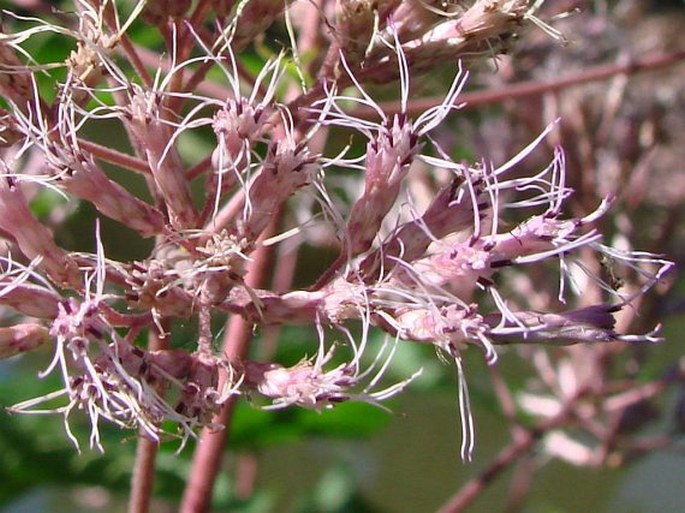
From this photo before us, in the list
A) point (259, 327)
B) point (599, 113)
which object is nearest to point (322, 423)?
point (599, 113)

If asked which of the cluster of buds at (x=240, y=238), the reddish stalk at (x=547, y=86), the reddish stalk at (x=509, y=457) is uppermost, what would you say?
the cluster of buds at (x=240, y=238)

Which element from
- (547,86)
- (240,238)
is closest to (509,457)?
(547,86)

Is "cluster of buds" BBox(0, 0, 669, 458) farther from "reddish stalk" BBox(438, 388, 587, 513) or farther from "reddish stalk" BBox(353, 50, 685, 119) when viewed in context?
"reddish stalk" BBox(438, 388, 587, 513)

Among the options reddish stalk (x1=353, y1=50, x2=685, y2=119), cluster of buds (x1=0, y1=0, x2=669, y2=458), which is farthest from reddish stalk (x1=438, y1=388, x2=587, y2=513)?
cluster of buds (x1=0, y1=0, x2=669, y2=458)

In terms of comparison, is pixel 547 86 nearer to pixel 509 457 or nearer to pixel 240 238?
pixel 509 457

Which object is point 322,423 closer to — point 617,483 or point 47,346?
point 47,346

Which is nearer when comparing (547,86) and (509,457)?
(547,86)

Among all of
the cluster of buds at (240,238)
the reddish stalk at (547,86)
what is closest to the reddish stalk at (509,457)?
the reddish stalk at (547,86)

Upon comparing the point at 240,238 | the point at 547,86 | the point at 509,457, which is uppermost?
the point at 240,238

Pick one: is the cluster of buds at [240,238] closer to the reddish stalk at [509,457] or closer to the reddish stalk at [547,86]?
the reddish stalk at [547,86]
